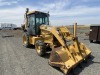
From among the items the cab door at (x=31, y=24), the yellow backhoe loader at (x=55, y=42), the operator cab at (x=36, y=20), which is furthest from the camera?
the cab door at (x=31, y=24)

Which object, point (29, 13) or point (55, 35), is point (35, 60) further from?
point (29, 13)

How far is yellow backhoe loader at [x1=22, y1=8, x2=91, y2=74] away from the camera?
866cm

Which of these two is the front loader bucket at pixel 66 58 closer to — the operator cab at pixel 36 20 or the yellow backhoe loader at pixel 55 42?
the yellow backhoe loader at pixel 55 42

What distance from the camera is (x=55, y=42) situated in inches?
465

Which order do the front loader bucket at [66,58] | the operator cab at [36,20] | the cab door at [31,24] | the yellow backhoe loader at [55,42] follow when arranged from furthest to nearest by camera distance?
1. the cab door at [31,24]
2. the operator cab at [36,20]
3. the yellow backhoe loader at [55,42]
4. the front loader bucket at [66,58]

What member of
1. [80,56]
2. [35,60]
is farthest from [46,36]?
[80,56]

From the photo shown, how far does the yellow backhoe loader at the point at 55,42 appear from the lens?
28.4ft

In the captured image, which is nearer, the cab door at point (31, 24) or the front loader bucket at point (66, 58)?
the front loader bucket at point (66, 58)

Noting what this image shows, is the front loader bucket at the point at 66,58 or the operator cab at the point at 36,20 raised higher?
the operator cab at the point at 36,20

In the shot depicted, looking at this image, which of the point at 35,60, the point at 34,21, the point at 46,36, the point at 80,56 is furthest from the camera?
the point at 34,21

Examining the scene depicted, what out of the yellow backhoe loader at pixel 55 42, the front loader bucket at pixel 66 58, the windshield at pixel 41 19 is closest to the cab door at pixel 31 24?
the yellow backhoe loader at pixel 55 42

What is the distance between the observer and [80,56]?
31.0 feet

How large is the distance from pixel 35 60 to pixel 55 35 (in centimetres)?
175

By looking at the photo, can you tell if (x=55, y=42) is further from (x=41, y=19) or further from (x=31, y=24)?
(x=31, y=24)
